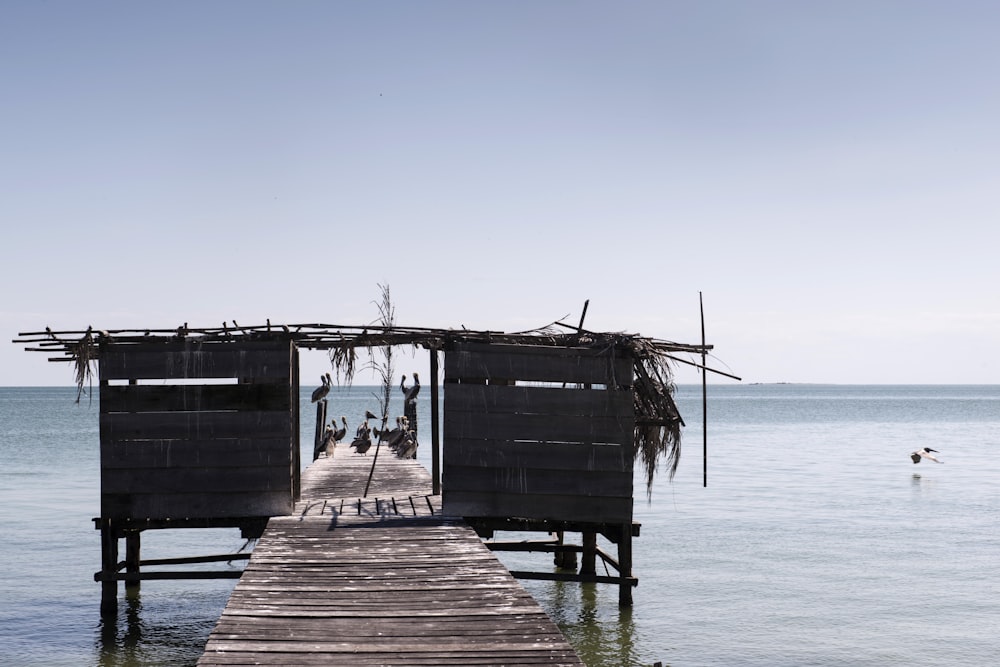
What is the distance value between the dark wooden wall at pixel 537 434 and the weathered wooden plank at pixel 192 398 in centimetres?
228

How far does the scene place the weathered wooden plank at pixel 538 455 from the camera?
534 inches

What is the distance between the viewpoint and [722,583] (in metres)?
19.6

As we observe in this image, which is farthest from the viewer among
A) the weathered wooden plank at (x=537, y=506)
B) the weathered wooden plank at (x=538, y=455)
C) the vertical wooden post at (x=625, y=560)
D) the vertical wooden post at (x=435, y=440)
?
the vertical wooden post at (x=435, y=440)

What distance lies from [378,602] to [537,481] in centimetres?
537

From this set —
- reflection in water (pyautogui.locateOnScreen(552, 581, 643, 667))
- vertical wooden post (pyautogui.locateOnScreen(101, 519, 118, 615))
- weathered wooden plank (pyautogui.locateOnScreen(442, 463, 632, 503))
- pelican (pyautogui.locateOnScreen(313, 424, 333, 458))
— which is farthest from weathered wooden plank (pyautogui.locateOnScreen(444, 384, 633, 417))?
pelican (pyautogui.locateOnScreen(313, 424, 333, 458))

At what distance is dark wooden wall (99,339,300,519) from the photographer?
1323 centimetres

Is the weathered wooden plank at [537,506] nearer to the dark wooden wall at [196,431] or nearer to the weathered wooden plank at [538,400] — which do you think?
the weathered wooden plank at [538,400]

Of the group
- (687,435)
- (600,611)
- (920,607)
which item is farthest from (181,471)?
(687,435)

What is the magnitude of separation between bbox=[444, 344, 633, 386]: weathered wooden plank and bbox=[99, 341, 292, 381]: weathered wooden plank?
2212mm

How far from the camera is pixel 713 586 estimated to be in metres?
19.3

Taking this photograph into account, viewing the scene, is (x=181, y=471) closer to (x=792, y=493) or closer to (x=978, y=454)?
(x=792, y=493)

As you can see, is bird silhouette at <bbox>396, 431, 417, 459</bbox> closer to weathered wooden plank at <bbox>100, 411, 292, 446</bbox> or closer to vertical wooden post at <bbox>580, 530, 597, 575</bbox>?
vertical wooden post at <bbox>580, 530, 597, 575</bbox>

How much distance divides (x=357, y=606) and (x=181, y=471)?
580 centimetres

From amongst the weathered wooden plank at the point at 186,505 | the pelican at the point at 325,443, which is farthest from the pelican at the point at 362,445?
the weathered wooden plank at the point at 186,505
